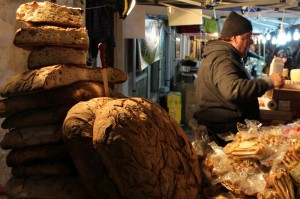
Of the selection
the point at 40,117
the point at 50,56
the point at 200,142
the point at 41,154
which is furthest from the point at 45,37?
the point at 200,142

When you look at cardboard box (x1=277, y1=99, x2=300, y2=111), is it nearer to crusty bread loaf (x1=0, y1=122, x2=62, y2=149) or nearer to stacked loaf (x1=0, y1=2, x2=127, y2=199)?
stacked loaf (x1=0, y1=2, x2=127, y2=199)

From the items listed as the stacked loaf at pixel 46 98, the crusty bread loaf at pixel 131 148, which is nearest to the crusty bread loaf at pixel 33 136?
the stacked loaf at pixel 46 98

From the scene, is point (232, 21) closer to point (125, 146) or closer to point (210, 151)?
point (210, 151)

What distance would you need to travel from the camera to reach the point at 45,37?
1.77m

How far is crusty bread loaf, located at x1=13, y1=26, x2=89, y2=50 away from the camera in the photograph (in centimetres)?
177

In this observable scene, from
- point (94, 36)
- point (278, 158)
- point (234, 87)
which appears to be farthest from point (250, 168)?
point (94, 36)

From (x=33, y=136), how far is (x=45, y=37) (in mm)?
508

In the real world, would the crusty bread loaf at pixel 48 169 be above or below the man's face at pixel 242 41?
below

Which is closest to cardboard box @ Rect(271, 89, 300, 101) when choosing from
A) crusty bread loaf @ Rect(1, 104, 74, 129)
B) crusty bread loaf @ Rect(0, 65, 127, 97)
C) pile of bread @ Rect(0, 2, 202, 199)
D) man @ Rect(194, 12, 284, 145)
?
man @ Rect(194, 12, 284, 145)

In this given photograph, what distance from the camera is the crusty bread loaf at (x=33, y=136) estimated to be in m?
1.64

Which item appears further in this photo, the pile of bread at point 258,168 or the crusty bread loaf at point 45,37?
the crusty bread loaf at point 45,37

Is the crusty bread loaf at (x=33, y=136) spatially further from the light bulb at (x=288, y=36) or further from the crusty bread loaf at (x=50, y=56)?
the light bulb at (x=288, y=36)

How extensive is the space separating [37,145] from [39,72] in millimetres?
348

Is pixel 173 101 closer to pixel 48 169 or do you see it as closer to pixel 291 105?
pixel 291 105
